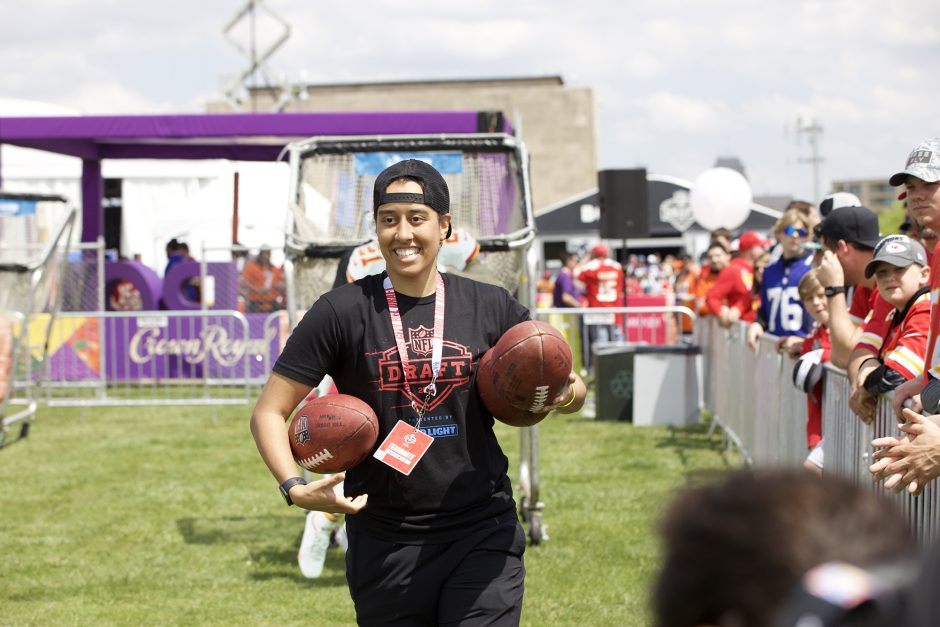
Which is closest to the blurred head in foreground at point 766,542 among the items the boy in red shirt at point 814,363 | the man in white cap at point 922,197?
the man in white cap at point 922,197

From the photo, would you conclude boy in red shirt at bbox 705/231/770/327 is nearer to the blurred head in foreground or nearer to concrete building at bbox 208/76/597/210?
the blurred head in foreground

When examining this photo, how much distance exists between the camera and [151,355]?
17359 mm

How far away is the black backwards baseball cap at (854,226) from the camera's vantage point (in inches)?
246

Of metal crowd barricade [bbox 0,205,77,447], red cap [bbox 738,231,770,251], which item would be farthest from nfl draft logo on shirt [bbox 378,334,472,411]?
red cap [bbox 738,231,770,251]

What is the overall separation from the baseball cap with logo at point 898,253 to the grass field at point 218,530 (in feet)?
3.91

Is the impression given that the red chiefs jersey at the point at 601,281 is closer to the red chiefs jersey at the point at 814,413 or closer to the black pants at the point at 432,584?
the red chiefs jersey at the point at 814,413

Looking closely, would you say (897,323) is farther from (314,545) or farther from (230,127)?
(230,127)

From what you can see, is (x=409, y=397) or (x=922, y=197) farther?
(x=922, y=197)

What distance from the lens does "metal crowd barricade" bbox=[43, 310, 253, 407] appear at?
17.0m

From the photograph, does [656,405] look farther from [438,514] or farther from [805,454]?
[438,514]

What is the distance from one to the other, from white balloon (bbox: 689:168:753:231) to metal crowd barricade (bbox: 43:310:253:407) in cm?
692

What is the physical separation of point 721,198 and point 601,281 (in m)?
2.20

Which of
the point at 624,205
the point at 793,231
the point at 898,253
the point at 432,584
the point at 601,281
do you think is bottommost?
the point at 432,584

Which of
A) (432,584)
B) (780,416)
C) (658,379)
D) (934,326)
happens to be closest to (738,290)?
(658,379)
